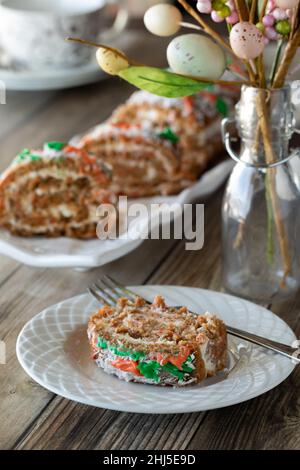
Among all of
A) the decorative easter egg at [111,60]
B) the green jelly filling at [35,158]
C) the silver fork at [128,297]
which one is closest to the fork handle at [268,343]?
the silver fork at [128,297]

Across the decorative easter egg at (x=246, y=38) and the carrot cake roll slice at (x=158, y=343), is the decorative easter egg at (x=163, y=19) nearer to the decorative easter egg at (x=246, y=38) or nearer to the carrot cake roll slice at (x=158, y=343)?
the decorative easter egg at (x=246, y=38)

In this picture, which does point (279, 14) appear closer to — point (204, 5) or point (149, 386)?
point (204, 5)

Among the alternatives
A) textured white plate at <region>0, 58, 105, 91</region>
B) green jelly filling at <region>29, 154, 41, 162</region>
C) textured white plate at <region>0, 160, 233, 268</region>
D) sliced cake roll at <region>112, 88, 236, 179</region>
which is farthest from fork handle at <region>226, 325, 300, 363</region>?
textured white plate at <region>0, 58, 105, 91</region>

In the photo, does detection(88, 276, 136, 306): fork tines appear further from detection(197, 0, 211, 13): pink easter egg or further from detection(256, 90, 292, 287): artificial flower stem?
detection(197, 0, 211, 13): pink easter egg

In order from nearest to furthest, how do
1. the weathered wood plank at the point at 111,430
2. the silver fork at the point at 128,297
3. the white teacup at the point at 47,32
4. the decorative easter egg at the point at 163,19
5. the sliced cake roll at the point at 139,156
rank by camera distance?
the weathered wood plank at the point at 111,430, the silver fork at the point at 128,297, the decorative easter egg at the point at 163,19, the sliced cake roll at the point at 139,156, the white teacup at the point at 47,32

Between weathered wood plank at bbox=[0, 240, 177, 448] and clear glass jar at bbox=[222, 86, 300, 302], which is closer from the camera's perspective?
weathered wood plank at bbox=[0, 240, 177, 448]

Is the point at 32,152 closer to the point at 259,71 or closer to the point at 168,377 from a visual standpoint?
the point at 259,71
